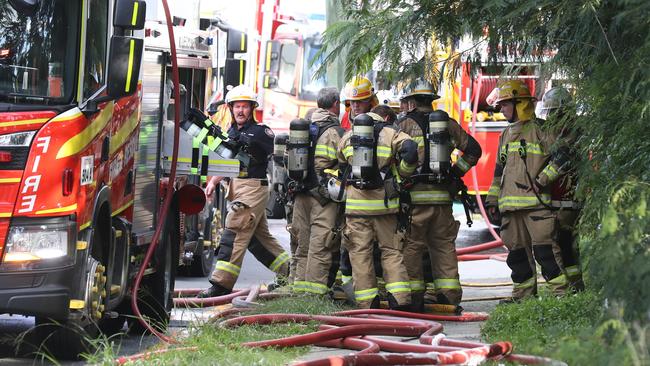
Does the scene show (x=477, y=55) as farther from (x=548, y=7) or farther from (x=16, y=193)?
(x=16, y=193)

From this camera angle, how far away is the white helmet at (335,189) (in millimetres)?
10156

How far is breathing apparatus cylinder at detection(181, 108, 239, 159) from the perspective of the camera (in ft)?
32.4

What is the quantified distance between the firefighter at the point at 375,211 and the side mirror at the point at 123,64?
2.61 m

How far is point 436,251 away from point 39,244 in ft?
13.8

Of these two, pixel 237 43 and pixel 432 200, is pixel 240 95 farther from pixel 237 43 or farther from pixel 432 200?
pixel 432 200

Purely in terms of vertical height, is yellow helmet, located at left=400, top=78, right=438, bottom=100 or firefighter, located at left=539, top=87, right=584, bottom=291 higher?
yellow helmet, located at left=400, top=78, right=438, bottom=100

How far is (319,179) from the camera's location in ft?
34.4

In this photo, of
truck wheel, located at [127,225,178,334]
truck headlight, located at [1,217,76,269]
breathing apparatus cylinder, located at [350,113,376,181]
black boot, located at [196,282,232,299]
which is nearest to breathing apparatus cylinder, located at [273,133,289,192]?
Answer: black boot, located at [196,282,232,299]

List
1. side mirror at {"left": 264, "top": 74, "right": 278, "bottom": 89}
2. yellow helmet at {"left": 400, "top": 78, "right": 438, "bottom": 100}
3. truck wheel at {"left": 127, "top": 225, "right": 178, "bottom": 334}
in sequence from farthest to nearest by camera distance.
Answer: side mirror at {"left": 264, "top": 74, "right": 278, "bottom": 89}, yellow helmet at {"left": 400, "top": 78, "right": 438, "bottom": 100}, truck wheel at {"left": 127, "top": 225, "right": 178, "bottom": 334}

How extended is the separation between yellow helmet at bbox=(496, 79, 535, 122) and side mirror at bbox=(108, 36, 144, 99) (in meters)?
3.87

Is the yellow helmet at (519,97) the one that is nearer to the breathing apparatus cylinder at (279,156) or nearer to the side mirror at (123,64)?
the breathing apparatus cylinder at (279,156)

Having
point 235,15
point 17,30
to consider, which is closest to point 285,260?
point 17,30

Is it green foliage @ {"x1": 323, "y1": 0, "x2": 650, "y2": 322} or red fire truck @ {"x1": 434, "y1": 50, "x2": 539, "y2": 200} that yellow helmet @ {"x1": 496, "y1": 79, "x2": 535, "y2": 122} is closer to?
green foliage @ {"x1": 323, "y1": 0, "x2": 650, "y2": 322}

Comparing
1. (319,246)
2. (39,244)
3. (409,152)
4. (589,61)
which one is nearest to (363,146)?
(409,152)
